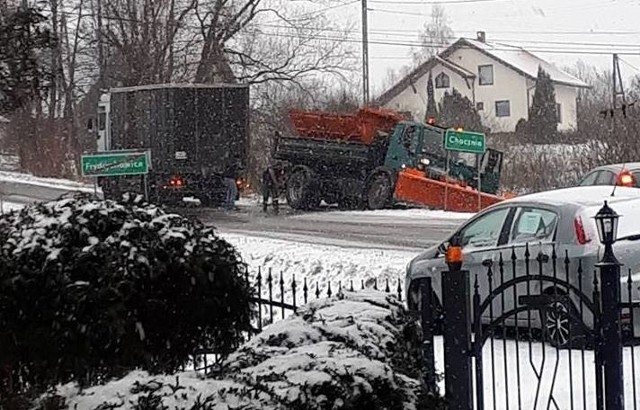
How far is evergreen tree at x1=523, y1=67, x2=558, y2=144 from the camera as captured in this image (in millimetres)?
51562

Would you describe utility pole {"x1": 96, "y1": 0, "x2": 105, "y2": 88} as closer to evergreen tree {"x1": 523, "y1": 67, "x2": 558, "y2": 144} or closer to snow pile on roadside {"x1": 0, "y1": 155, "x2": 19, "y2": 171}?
snow pile on roadside {"x1": 0, "y1": 155, "x2": 19, "y2": 171}

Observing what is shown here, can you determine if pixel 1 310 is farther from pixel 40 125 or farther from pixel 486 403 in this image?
pixel 40 125

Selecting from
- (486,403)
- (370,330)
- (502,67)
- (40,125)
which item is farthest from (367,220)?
(502,67)

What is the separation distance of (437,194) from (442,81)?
4890 centimetres

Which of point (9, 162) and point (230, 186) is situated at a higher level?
point (9, 162)

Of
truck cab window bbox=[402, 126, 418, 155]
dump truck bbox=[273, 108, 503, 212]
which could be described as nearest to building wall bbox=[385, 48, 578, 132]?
dump truck bbox=[273, 108, 503, 212]

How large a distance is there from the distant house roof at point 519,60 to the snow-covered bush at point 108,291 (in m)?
66.5

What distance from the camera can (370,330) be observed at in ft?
13.9

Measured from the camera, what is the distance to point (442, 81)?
73.6 meters

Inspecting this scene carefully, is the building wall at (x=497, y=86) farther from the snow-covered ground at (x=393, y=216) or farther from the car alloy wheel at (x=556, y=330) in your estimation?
the car alloy wheel at (x=556, y=330)

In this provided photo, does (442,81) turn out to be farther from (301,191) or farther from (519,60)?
(301,191)

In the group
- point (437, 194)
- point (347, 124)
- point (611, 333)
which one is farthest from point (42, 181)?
point (611, 333)

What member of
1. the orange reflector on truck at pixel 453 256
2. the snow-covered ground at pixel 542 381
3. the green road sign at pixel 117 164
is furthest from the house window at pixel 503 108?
the orange reflector on truck at pixel 453 256

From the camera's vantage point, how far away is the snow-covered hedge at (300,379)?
3.33m
